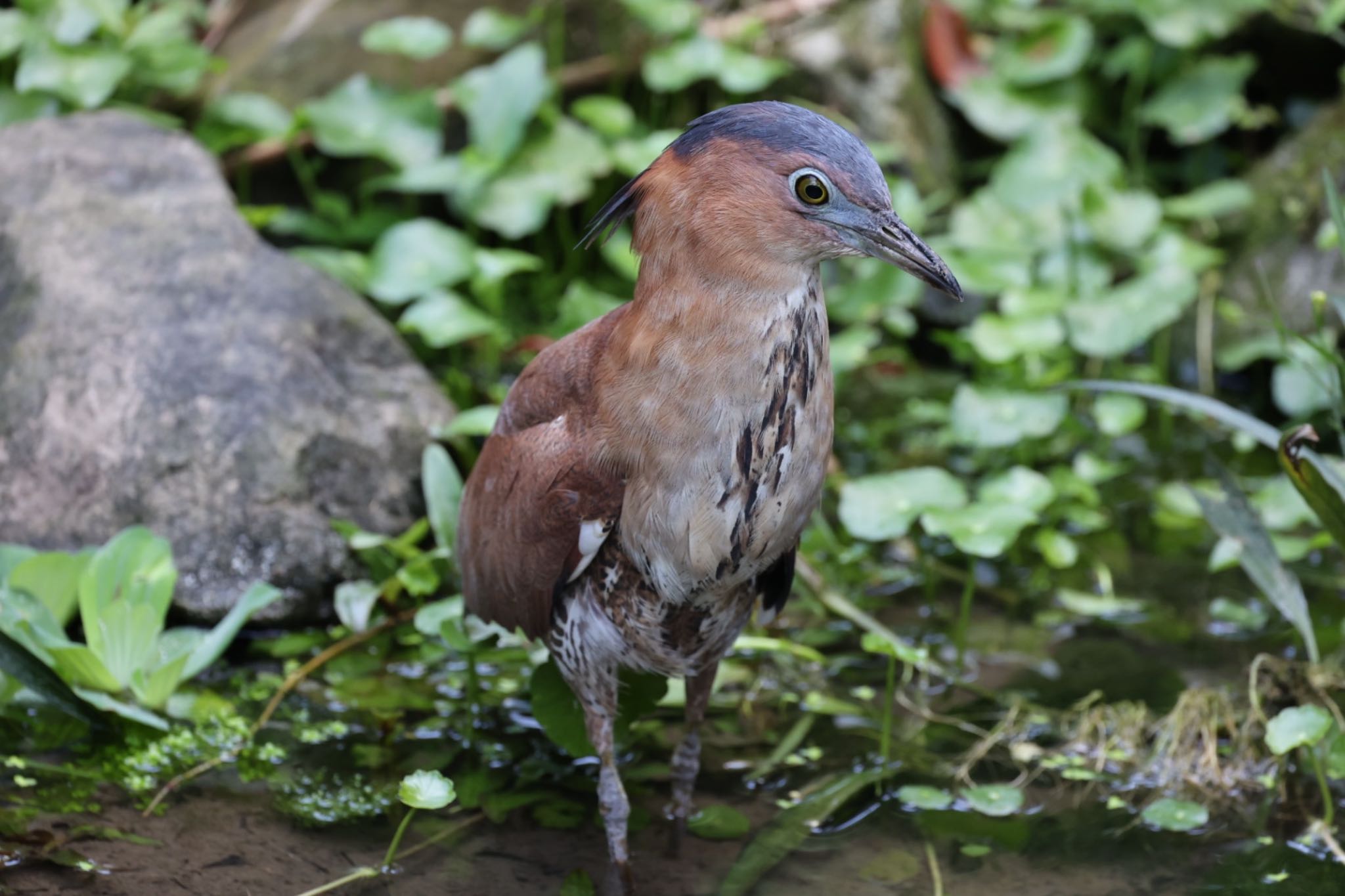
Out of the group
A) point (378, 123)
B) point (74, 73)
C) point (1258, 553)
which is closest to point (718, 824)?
→ point (1258, 553)

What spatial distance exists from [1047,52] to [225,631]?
4887 mm

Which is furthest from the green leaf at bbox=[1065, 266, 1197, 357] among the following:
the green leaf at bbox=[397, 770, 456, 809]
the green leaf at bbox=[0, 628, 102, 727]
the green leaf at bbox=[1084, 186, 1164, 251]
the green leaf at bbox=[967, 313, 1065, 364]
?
the green leaf at bbox=[0, 628, 102, 727]

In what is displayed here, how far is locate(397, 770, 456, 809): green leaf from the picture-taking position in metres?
3.03

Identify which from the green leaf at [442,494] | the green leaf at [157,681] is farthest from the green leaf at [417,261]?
the green leaf at [157,681]

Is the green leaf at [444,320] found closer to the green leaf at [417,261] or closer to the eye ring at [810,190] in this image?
the green leaf at [417,261]

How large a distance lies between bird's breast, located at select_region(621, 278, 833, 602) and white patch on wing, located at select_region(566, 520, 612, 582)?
7cm

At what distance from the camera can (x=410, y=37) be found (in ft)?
19.6

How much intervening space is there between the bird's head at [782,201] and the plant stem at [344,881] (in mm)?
1658

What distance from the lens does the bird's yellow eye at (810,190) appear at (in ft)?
9.18

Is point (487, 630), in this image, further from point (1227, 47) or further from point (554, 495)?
point (1227, 47)

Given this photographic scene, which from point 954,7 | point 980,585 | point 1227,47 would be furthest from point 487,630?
point 1227,47

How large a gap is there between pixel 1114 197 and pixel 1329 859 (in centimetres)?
343

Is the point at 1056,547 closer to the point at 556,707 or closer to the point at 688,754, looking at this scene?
the point at 688,754

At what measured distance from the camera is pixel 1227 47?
23.4 ft
